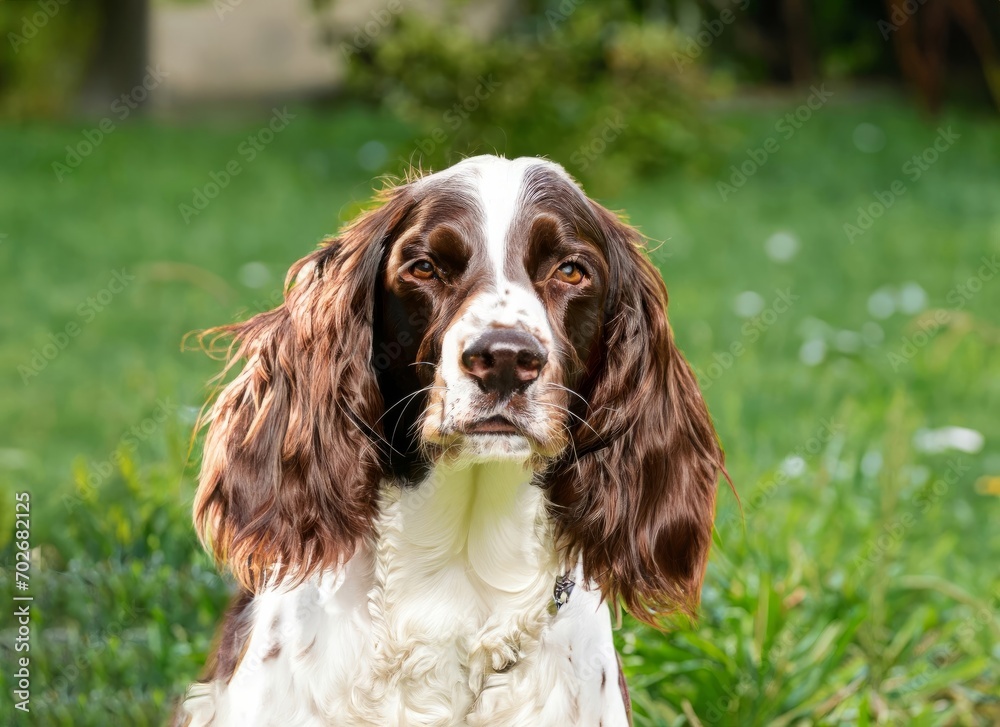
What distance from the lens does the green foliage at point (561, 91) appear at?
371 inches

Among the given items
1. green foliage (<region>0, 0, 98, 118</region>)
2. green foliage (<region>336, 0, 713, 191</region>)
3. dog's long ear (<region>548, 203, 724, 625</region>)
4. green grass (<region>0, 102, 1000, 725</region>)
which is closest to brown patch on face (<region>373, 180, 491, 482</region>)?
dog's long ear (<region>548, 203, 724, 625</region>)

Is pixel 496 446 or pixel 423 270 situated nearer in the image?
pixel 496 446

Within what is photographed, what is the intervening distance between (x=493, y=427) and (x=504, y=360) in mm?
143

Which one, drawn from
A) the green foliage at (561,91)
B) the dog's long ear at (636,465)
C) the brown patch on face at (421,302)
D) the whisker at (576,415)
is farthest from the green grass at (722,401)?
the brown patch on face at (421,302)

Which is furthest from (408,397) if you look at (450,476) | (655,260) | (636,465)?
(655,260)

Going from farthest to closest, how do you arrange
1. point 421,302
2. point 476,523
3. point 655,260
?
point 655,260, point 476,523, point 421,302

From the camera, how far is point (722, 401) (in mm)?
5859

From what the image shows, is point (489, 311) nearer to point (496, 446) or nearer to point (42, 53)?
point (496, 446)

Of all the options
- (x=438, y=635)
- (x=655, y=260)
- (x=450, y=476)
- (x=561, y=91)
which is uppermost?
(x=450, y=476)

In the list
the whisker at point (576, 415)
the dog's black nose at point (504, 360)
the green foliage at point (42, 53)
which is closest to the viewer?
the dog's black nose at point (504, 360)

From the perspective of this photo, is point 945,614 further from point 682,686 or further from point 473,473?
point 473,473

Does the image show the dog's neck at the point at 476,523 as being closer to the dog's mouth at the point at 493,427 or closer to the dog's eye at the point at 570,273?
the dog's mouth at the point at 493,427

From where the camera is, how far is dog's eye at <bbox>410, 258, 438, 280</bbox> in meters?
2.55

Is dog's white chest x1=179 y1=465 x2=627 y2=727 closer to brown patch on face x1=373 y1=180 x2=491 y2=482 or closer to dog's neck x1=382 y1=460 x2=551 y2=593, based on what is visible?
dog's neck x1=382 y1=460 x2=551 y2=593
